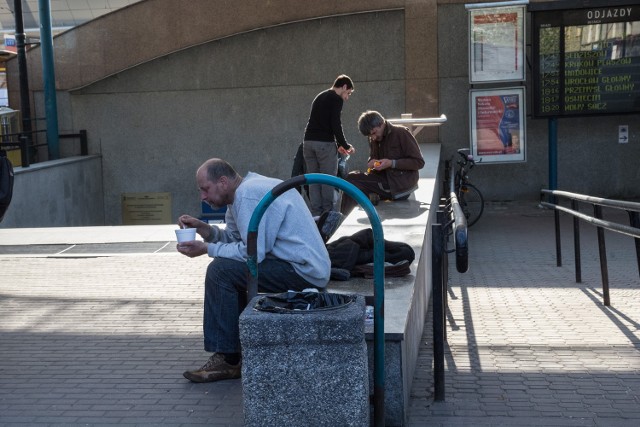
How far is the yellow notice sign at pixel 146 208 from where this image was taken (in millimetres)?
17500

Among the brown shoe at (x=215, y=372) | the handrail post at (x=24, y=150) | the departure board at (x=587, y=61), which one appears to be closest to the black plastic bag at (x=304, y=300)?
the brown shoe at (x=215, y=372)

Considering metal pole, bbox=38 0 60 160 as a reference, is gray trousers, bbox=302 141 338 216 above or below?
below

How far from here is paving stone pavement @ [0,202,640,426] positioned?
474 centimetres

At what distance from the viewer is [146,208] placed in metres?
17.7

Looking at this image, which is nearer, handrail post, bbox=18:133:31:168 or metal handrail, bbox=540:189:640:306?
metal handrail, bbox=540:189:640:306

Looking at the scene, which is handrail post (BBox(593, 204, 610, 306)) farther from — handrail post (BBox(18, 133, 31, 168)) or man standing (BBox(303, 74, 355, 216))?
handrail post (BBox(18, 133, 31, 168))

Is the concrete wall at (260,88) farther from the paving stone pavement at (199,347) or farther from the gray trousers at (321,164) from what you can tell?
the paving stone pavement at (199,347)

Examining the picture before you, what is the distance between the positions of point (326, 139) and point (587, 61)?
5.90 metres

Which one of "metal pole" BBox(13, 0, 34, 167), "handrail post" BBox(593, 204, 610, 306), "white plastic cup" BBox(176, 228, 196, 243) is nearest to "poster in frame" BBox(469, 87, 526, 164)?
"handrail post" BBox(593, 204, 610, 306)

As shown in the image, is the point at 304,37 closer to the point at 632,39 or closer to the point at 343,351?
the point at 632,39

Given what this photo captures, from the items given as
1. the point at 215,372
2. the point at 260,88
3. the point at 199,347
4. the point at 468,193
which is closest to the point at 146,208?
the point at 260,88

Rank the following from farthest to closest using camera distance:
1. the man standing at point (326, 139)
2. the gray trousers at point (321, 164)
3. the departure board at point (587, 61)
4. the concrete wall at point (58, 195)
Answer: the concrete wall at point (58, 195)
the departure board at point (587, 61)
the gray trousers at point (321, 164)
the man standing at point (326, 139)

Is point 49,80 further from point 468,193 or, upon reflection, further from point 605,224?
point 605,224

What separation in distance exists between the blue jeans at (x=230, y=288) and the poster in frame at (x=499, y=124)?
10491mm
